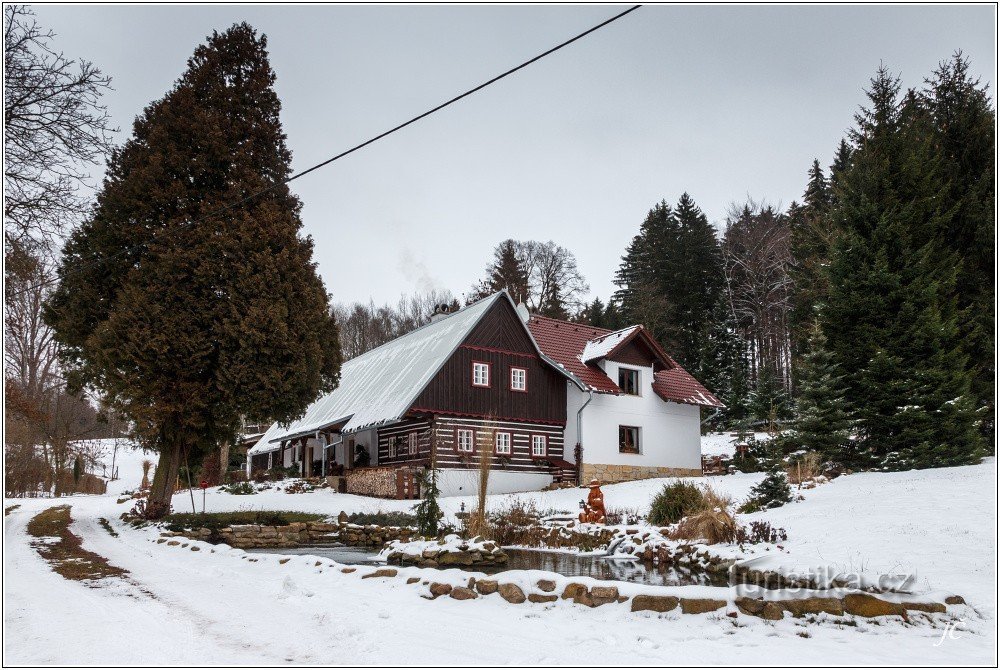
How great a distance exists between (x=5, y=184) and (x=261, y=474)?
24.5m

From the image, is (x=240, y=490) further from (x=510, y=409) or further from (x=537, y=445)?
(x=537, y=445)

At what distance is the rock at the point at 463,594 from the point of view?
24.3 feet

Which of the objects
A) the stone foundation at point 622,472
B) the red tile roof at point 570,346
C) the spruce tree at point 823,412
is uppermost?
the red tile roof at point 570,346

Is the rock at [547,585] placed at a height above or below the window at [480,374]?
below

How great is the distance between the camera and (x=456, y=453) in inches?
993

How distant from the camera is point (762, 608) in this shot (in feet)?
21.1

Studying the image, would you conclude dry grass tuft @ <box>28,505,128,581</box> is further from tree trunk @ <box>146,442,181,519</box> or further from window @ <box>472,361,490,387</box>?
window @ <box>472,361,490,387</box>

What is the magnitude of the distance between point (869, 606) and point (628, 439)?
22.8m

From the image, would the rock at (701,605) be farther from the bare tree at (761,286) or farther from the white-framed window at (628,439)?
the bare tree at (761,286)

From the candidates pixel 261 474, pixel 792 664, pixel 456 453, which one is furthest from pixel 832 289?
pixel 261 474

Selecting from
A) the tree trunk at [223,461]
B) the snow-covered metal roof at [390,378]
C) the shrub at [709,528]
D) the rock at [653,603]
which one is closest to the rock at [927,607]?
the rock at [653,603]

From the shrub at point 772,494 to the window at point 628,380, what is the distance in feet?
46.6

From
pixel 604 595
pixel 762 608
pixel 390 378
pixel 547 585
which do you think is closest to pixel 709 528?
pixel 547 585

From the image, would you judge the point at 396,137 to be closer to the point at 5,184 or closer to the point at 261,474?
the point at 5,184
